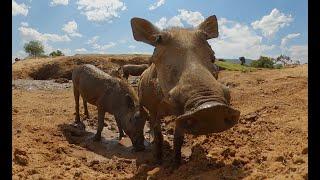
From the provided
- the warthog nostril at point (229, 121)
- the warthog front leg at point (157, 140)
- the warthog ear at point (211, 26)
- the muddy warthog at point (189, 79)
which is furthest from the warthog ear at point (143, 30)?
the warthog nostril at point (229, 121)

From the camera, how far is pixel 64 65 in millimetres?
23172

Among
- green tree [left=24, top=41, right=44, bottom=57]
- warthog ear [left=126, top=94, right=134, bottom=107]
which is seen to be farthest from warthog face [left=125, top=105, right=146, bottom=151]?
green tree [left=24, top=41, right=44, bottom=57]

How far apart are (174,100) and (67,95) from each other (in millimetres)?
11505

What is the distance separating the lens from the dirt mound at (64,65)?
2245 centimetres

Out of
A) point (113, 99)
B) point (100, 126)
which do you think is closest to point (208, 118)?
point (100, 126)

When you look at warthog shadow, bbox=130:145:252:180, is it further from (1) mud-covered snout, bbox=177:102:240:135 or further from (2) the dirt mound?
(2) the dirt mound

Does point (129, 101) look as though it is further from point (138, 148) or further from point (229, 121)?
point (229, 121)

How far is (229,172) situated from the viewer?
5.28m

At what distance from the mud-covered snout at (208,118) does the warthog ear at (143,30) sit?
228 cm

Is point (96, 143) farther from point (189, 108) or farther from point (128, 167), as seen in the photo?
point (189, 108)

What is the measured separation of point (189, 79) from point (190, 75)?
8cm
